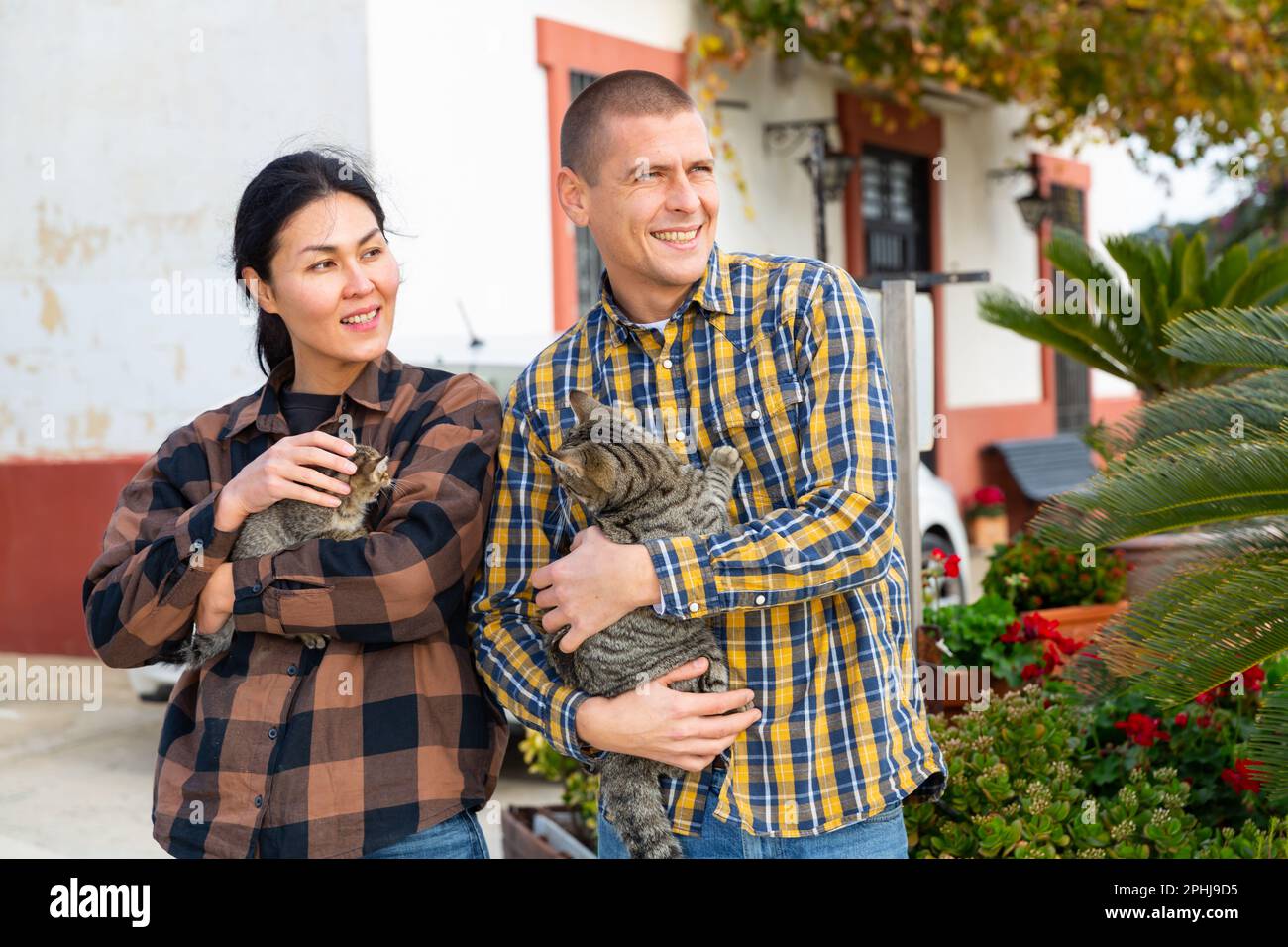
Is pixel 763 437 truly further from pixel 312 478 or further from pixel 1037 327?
pixel 1037 327

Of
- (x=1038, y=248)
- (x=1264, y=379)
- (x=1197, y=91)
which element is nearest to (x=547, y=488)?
(x=1264, y=379)

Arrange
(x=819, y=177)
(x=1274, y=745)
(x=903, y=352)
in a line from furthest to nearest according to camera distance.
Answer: (x=819, y=177) < (x=903, y=352) < (x=1274, y=745)

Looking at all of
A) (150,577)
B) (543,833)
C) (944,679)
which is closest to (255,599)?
(150,577)

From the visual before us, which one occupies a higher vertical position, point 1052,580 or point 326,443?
point 326,443

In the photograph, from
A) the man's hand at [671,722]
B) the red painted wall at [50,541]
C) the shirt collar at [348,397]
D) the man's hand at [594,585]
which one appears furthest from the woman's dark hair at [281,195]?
the red painted wall at [50,541]

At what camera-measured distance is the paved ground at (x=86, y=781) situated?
206 inches

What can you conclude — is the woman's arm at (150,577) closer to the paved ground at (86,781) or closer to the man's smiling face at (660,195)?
the man's smiling face at (660,195)

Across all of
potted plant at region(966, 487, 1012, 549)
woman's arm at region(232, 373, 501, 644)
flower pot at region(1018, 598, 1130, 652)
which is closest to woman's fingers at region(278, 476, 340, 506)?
woman's arm at region(232, 373, 501, 644)

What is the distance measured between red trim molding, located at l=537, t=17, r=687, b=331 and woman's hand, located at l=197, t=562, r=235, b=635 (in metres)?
5.67

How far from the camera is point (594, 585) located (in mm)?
2006

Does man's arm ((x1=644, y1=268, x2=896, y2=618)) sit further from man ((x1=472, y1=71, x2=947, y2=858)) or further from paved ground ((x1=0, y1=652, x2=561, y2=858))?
paved ground ((x1=0, y1=652, x2=561, y2=858))

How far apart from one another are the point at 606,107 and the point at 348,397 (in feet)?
2.28

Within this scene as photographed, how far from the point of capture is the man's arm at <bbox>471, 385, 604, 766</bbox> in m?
2.13

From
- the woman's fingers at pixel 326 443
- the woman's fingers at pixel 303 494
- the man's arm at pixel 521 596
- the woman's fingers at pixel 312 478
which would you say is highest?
the woman's fingers at pixel 326 443
